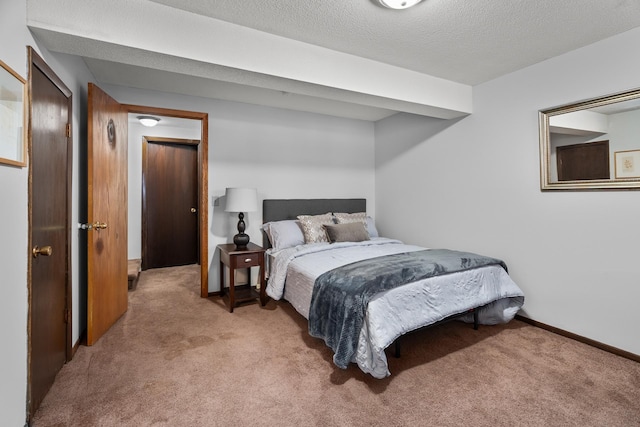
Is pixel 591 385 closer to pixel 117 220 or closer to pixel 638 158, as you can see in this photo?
pixel 638 158

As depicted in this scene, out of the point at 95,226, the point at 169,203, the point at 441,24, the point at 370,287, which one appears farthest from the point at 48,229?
the point at 169,203

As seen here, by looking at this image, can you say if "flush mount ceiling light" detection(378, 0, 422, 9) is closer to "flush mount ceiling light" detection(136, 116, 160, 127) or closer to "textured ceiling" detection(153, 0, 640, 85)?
"textured ceiling" detection(153, 0, 640, 85)

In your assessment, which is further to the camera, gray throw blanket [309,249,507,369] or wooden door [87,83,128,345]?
wooden door [87,83,128,345]

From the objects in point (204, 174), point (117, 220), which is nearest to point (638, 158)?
point (204, 174)

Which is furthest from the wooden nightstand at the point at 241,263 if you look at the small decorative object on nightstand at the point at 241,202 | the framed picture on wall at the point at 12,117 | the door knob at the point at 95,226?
the framed picture on wall at the point at 12,117

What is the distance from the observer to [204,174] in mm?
3666

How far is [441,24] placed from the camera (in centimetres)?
222

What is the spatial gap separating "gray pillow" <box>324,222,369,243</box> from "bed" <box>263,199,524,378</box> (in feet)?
0.04

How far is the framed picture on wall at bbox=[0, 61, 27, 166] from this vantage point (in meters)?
1.34

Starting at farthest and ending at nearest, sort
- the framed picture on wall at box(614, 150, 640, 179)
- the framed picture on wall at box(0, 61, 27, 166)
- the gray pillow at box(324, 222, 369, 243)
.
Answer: the gray pillow at box(324, 222, 369, 243) → the framed picture on wall at box(614, 150, 640, 179) → the framed picture on wall at box(0, 61, 27, 166)

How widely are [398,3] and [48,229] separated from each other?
2571 mm

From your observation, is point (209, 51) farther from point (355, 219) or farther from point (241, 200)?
point (355, 219)

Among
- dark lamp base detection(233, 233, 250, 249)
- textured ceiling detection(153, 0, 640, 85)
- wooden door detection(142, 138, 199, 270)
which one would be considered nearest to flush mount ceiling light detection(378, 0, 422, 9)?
textured ceiling detection(153, 0, 640, 85)

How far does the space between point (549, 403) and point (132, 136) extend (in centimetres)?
583
